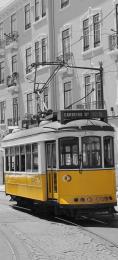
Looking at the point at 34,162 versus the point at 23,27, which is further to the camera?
the point at 23,27

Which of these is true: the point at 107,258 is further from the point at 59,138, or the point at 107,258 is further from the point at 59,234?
the point at 59,138

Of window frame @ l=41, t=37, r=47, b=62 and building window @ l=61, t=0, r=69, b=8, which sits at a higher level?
building window @ l=61, t=0, r=69, b=8

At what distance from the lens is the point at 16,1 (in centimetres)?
4644

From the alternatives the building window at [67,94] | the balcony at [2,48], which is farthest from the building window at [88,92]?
the balcony at [2,48]

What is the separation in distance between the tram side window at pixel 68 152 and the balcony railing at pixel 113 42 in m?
15.5

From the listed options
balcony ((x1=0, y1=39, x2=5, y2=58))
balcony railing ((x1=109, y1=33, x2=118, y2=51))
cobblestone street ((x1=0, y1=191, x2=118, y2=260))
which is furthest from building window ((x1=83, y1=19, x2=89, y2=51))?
cobblestone street ((x1=0, y1=191, x2=118, y2=260))

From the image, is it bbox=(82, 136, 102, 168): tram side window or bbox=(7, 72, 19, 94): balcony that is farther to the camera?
bbox=(7, 72, 19, 94): balcony

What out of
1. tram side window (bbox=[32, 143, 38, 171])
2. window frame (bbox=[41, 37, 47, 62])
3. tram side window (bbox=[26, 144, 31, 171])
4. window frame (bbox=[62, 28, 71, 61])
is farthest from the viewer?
window frame (bbox=[41, 37, 47, 62])

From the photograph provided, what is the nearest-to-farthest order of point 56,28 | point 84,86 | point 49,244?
point 49,244, point 84,86, point 56,28

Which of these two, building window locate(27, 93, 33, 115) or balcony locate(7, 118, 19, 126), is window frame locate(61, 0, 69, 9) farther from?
balcony locate(7, 118, 19, 126)

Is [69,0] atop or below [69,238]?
atop

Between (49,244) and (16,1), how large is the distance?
36.0m

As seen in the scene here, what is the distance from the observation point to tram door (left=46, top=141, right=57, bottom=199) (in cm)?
1714

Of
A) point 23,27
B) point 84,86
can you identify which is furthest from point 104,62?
point 23,27
